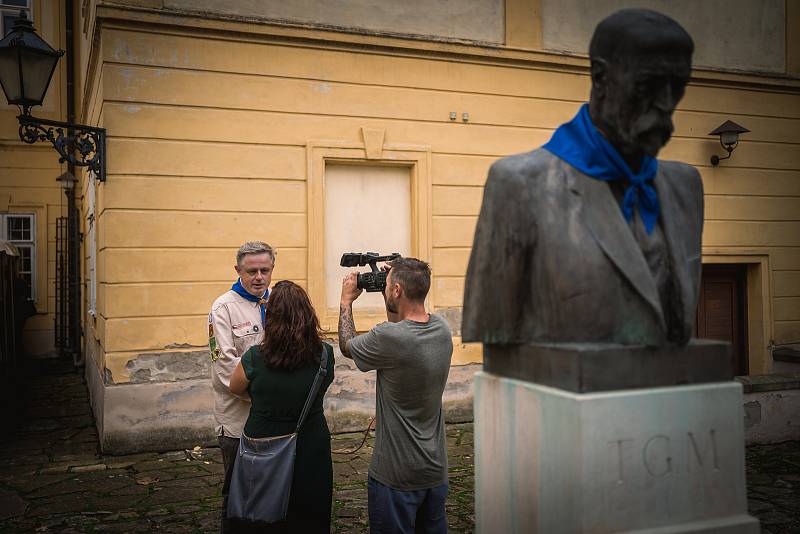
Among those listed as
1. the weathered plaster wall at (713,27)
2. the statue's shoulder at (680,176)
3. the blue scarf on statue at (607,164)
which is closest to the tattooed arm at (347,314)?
the blue scarf on statue at (607,164)

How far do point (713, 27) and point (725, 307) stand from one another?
3454 millimetres

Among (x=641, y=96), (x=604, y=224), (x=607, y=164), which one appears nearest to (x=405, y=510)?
(x=604, y=224)

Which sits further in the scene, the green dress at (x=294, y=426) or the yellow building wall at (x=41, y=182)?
the yellow building wall at (x=41, y=182)

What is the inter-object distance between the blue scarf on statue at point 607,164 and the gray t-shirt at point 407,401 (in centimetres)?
112

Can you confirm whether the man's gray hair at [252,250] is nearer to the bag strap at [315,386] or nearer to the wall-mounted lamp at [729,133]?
the bag strap at [315,386]

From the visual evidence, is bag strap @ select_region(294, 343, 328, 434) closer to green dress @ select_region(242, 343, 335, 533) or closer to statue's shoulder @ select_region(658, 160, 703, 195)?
green dress @ select_region(242, 343, 335, 533)

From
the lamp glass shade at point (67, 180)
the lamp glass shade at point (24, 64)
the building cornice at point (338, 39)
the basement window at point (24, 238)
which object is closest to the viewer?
the lamp glass shade at point (24, 64)

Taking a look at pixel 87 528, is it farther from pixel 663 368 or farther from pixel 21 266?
pixel 21 266

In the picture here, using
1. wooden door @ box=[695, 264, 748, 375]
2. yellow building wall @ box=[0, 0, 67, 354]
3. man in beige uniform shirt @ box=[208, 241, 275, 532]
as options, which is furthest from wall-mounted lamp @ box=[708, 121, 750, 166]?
yellow building wall @ box=[0, 0, 67, 354]

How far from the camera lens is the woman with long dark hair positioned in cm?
293

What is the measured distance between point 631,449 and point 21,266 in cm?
1331

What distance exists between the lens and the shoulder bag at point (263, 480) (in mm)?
2832

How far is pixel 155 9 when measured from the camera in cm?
609

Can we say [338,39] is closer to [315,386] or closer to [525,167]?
[315,386]
